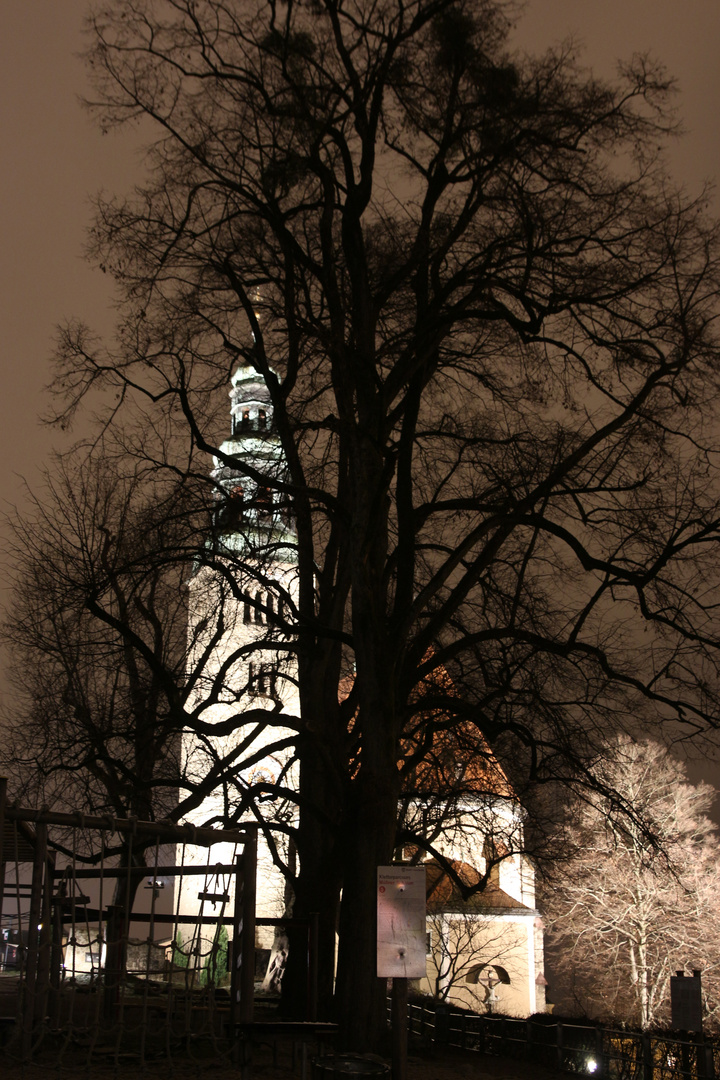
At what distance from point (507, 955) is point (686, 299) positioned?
48843 mm

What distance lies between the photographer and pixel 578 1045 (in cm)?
1742

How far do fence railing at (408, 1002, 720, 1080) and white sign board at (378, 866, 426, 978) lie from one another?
18.1 ft

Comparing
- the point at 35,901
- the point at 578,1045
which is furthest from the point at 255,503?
the point at 578,1045

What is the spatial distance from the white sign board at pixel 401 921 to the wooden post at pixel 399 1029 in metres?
0.13

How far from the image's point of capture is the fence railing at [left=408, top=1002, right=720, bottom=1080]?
14.7 meters

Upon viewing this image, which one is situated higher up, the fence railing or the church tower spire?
the church tower spire

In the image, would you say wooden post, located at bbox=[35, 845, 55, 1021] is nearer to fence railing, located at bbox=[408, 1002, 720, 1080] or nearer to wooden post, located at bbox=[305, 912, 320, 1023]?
wooden post, located at bbox=[305, 912, 320, 1023]

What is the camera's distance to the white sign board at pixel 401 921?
10062mm

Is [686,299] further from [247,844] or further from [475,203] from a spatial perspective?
[247,844]

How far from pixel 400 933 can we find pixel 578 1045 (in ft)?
29.0

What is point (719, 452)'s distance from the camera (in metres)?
14.5

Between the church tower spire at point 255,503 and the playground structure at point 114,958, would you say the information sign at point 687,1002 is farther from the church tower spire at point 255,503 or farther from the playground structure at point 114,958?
the church tower spire at point 255,503

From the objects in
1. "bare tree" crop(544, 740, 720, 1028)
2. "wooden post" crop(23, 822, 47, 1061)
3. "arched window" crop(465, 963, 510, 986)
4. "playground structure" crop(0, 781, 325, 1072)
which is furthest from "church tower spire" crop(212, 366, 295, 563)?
"arched window" crop(465, 963, 510, 986)

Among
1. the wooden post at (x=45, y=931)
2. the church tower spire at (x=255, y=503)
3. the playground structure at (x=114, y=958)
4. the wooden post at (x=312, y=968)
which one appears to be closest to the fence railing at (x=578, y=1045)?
the wooden post at (x=312, y=968)
